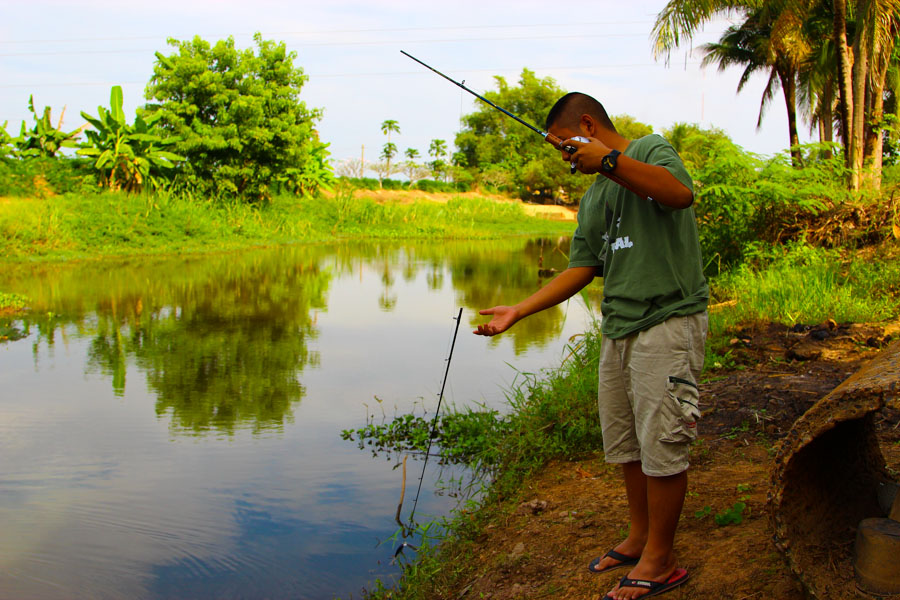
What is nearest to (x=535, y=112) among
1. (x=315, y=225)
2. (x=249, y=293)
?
(x=315, y=225)

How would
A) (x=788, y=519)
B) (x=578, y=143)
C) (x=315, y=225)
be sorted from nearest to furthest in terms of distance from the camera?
(x=788, y=519), (x=578, y=143), (x=315, y=225)

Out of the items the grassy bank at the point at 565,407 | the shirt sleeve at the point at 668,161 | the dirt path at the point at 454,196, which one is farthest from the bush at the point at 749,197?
the dirt path at the point at 454,196

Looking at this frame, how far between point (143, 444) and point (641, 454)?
399cm

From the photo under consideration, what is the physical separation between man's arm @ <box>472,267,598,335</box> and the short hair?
0.50 meters

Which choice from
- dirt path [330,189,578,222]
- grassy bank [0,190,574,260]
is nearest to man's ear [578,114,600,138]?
grassy bank [0,190,574,260]

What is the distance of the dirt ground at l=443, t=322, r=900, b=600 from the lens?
8.57ft

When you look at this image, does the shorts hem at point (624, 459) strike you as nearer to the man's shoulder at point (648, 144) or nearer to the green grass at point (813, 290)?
the man's shoulder at point (648, 144)

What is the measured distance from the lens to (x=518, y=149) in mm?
54969

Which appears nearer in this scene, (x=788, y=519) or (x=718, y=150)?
(x=788, y=519)

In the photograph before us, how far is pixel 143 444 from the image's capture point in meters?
5.42

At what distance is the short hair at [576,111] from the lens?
Answer: 2596 millimetres

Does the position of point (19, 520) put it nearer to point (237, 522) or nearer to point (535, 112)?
point (237, 522)

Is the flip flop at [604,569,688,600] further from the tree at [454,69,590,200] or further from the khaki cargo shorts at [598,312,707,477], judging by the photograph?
the tree at [454,69,590,200]

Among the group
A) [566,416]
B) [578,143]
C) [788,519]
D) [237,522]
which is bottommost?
[237,522]
